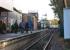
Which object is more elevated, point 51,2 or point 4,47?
point 51,2

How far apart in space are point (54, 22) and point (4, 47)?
164414 mm

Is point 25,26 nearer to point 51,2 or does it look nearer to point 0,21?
point 0,21

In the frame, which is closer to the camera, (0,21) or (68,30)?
(68,30)

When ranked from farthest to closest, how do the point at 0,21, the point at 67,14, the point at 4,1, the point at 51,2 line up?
the point at 51,2 → the point at 4,1 → the point at 0,21 → the point at 67,14

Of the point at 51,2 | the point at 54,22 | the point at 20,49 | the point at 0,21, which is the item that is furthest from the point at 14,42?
the point at 54,22

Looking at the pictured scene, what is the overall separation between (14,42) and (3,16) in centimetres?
2532

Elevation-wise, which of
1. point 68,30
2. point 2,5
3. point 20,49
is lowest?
point 20,49

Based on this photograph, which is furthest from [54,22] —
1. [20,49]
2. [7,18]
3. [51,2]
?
[20,49]

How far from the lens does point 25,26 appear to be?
1542 inches

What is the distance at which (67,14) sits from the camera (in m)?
20.9

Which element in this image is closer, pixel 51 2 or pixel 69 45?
pixel 69 45

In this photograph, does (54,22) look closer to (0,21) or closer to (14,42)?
(0,21)

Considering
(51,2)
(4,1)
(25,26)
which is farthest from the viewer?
(51,2)

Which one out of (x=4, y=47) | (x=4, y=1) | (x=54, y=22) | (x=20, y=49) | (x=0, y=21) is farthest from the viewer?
(x=54, y=22)
